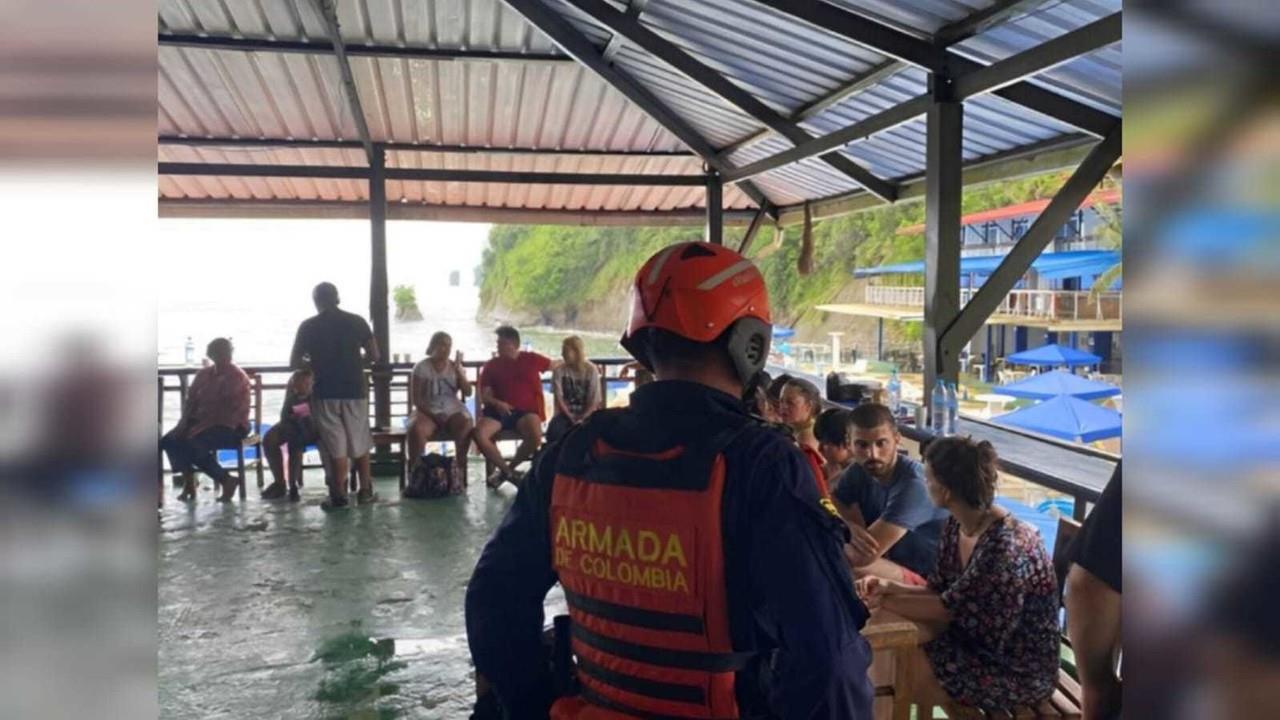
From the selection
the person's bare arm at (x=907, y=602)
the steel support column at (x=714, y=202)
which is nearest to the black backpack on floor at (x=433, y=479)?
the steel support column at (x=714, y=202)

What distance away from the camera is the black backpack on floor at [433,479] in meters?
7.21

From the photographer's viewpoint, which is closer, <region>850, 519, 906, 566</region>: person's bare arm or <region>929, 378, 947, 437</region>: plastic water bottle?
<region>850, 519, 906, 566</region>: person's bare arm

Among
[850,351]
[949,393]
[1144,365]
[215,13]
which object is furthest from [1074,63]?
[850,351]

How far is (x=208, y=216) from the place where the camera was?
997cm

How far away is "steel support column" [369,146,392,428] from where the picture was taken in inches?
334

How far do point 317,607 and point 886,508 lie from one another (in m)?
2.96

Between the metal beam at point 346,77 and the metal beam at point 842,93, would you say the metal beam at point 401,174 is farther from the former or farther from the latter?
the metal beam at point 842,93

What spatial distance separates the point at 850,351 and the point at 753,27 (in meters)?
28.1

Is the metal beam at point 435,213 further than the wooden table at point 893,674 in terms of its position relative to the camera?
Yes

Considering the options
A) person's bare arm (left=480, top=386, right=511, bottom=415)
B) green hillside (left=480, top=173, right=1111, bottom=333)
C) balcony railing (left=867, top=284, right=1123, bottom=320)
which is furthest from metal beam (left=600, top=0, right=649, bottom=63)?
green hillside (left=480, top=173, right=1111, bottom=333)

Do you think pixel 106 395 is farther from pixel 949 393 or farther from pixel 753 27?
pixel 753 27

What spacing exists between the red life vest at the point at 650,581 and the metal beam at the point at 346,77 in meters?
5.51

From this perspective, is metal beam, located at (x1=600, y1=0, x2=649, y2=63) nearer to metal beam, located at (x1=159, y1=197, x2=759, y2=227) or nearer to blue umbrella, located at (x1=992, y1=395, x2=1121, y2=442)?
metal beam, located at (x1=159, y1=197, x2=759, y2=227)

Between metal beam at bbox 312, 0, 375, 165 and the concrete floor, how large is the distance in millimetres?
3125
